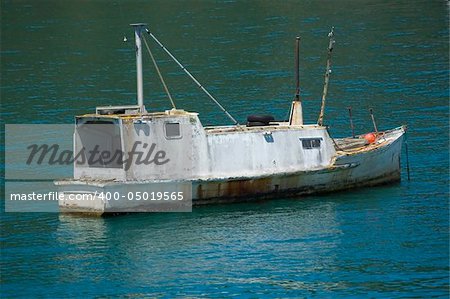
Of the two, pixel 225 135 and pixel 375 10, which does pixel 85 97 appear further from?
pixel 375 10

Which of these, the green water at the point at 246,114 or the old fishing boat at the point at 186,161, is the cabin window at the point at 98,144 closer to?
the old fishing boat at the point at 186,161

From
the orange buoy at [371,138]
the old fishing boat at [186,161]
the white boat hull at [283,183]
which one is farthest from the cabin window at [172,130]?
the orange buoy at [371,138]

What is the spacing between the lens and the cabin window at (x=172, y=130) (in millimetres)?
38844

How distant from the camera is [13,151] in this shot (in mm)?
48312

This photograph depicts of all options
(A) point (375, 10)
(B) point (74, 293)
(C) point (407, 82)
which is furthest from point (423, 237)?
(A) point (375, 10)

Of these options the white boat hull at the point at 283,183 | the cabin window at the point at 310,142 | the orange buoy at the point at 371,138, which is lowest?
the white boat hull at the point at 283,183

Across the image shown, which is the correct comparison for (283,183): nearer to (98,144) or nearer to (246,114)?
(98,144)

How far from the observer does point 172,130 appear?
128 feet

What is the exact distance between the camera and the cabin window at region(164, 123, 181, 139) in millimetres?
38844

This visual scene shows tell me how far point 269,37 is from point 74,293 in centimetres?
5272

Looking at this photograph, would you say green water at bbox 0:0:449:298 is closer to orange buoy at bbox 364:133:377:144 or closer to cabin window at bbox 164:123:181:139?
orange buoy at bbox 364:133:377:144

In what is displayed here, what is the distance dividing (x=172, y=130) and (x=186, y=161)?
1.21 meters

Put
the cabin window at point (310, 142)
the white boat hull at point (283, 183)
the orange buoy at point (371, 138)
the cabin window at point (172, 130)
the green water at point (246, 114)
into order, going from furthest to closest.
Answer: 1. the orange buoy at point (371, 138)
2. the cabin window at point (310, 142)
3. the cabin window at point (172, 130)
4. the white boat hull at point (283, 183)
5. the green water at point (246, 114)

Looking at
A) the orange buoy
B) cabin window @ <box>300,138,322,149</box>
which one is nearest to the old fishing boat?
cabin window @ <box>300,138,322,149</box>
